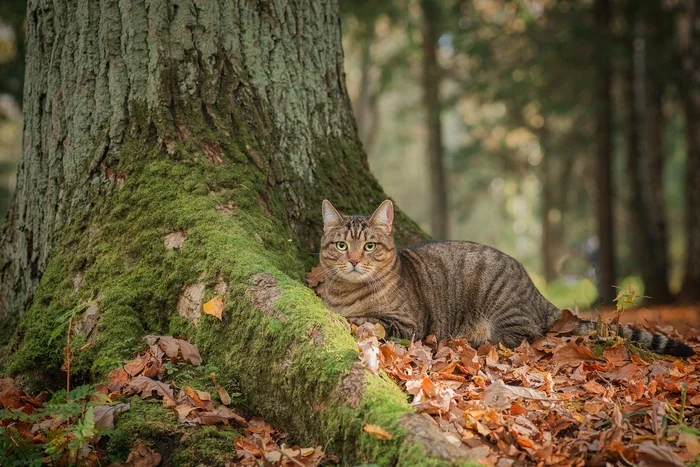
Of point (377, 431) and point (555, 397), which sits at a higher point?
point (377, 431)

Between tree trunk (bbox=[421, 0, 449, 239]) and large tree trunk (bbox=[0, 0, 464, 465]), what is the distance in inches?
371

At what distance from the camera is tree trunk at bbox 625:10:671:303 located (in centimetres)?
1266

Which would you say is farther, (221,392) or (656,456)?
(221,392)

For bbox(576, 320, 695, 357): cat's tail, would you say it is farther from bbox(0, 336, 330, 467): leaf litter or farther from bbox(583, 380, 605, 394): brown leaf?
bbox(0, 336, 330, 467): leaf litter

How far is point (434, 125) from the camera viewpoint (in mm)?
14742

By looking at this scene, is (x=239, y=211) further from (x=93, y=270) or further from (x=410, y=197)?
(x=410, y=197)

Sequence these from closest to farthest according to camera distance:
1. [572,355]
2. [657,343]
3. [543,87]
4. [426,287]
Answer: [572,355] → [657,343] → [426,287] → [543,87]

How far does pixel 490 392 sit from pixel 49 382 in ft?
9.87

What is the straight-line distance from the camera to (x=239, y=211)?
4.68 m

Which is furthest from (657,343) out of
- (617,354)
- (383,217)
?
(383,217)

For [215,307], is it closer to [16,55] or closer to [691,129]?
[16,55]

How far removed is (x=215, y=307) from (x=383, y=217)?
1759mm

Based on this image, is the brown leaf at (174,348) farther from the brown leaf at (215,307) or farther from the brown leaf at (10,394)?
the brown leaf at (10,394)

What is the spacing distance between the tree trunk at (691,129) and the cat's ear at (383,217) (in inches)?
376
